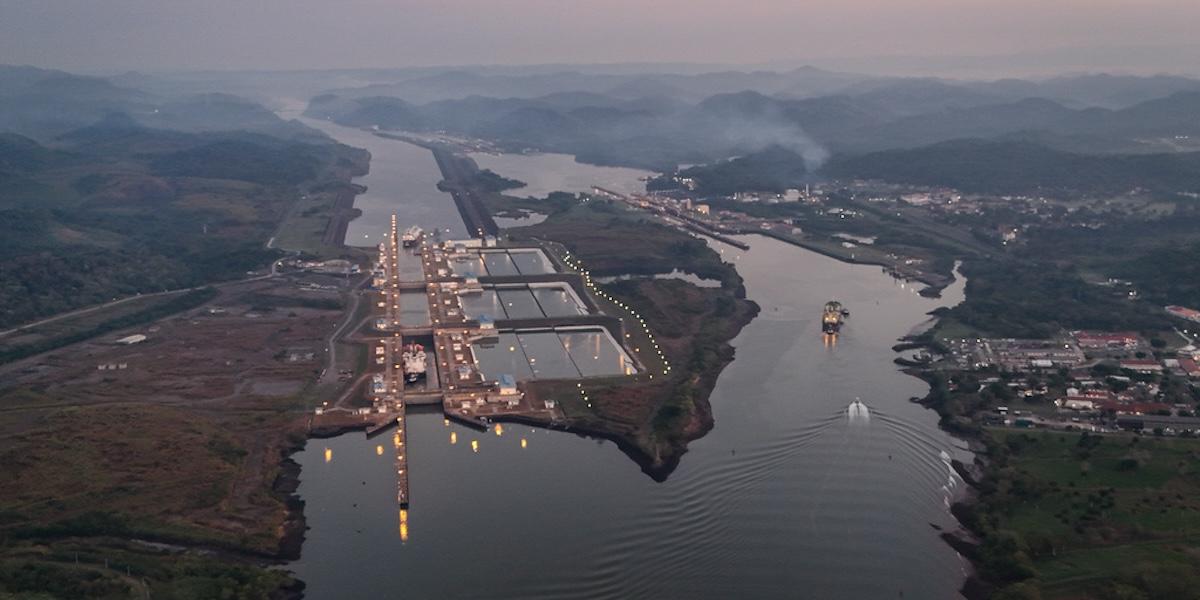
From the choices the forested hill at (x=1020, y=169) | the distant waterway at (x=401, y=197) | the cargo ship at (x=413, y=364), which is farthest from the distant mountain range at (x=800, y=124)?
the cargo ship at (x=413, y=364)

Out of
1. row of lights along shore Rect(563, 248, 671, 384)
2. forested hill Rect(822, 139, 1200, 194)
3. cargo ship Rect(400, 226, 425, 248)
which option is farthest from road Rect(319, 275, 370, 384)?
forested hill Rect(822, 139, 1200, 194)

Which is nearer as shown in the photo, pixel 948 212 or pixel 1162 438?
pixel 1162 438

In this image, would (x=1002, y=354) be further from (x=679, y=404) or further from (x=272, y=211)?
(x=272, y=211)

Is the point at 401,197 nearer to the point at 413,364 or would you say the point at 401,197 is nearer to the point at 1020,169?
the point at 1020,169

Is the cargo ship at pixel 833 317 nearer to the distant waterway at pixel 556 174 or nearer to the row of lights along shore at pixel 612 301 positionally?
the row of lights along shore at pixel 612 301

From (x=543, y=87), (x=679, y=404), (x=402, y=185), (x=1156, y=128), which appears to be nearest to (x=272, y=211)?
(x=402, y=185)

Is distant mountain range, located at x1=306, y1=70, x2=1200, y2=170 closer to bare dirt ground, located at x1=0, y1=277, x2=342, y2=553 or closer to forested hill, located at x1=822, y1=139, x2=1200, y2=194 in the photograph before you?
forested hill, located at x1=822, y1=139, x2=1200, y2=194

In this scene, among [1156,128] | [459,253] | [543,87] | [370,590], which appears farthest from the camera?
[543,87]
